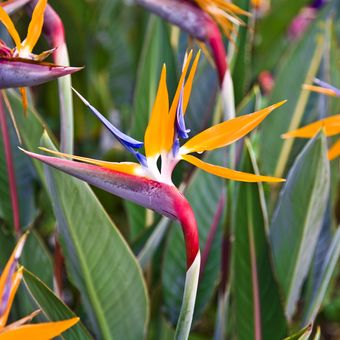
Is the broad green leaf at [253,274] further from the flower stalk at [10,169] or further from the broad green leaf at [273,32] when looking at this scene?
the broad green leaf at [273,32]

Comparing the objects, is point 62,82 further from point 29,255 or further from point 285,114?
point 285,114

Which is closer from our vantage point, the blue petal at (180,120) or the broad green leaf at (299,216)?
the blue petal at (180,120)

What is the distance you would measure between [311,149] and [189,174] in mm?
417

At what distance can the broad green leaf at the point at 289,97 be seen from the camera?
1.19 metres

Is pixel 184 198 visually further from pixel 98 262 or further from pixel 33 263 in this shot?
pixel 33 263

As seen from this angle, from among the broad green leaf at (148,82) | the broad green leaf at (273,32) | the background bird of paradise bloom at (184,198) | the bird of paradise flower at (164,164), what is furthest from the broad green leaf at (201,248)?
the broad green leaf at (273,32)

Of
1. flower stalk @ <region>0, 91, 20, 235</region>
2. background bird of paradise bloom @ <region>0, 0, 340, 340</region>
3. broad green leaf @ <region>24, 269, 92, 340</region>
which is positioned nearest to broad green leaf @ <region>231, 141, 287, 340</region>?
background bird of paradise bloom @ <region>0, 0, 340, 340</region>

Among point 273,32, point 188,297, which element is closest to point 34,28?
point 188,297

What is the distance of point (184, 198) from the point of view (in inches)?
22.2

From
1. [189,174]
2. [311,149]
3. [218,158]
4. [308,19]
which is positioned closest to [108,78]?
[308,19]

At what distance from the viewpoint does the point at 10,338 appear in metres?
0.54

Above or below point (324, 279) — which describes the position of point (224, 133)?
above

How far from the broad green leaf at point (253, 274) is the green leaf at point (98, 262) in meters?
0.14

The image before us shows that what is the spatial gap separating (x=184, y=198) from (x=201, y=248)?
45 centimetres
